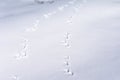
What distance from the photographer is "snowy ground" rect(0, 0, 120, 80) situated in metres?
4.51

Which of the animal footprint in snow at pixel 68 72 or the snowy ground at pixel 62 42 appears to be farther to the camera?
the snowy ground at pixel 62 42

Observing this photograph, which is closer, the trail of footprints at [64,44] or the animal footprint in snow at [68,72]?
the animal footprint in snow at [68,72]

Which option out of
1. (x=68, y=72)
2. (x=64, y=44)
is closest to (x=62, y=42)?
(x=64, y=44)

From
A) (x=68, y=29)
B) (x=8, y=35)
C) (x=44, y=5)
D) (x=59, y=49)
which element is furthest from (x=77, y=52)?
(x=44, y=5)

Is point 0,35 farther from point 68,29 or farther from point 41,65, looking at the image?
point 41,65

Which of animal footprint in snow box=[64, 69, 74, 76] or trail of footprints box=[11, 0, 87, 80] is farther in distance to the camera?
trail of footprints box=[11, 0, 87, 80]

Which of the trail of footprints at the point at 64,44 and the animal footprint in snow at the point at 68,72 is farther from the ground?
the animal footprint in snow at the point at 68,72

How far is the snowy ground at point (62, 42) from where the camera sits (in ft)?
14.8

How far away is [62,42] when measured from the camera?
593cm

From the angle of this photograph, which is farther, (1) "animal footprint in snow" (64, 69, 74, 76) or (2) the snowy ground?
(2) the snowy ground

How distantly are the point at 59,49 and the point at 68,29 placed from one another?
1327mm

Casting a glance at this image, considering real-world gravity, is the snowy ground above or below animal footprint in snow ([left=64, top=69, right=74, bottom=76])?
below

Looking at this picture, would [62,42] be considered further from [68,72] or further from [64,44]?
[68,72]

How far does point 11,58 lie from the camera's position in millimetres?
5430
